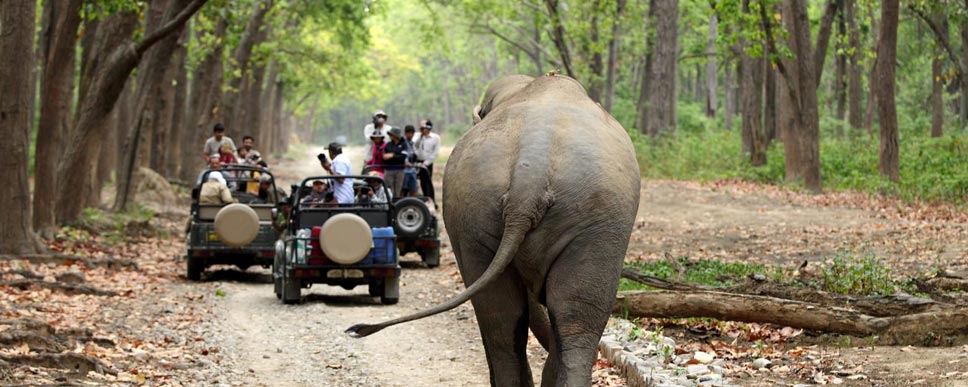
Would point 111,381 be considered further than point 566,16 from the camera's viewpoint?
No

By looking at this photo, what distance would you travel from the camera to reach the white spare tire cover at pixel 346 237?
1269 centimetres

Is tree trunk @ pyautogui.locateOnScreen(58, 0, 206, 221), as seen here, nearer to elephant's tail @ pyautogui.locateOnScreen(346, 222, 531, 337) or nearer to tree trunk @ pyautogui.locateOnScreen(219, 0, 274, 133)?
tree trunk @ pyautogui.locateOnScreen(219, 0, 274, 133)

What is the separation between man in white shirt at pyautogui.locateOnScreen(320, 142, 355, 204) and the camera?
1488cm

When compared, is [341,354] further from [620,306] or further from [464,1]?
[464,1]

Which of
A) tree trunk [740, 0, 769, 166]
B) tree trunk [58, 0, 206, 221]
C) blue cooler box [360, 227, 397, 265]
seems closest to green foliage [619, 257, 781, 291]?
blue cooler box [360, 227, 397, 265]

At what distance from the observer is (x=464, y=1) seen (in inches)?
1618

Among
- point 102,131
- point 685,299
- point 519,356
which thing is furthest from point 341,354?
point 102,131

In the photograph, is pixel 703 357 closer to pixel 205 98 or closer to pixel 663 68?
pixel 205 98

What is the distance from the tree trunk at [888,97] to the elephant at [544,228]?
19.8m

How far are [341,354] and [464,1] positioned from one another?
3222 centimetres

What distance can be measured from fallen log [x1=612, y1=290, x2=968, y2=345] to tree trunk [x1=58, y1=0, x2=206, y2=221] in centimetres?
994

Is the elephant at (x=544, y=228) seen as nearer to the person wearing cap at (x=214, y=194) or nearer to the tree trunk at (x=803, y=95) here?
the person wearing cap at (x=214, y=194)

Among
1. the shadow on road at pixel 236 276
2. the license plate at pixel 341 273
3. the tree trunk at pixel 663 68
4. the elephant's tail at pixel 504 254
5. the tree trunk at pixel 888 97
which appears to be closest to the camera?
the elephant's tail at pixel 504 254

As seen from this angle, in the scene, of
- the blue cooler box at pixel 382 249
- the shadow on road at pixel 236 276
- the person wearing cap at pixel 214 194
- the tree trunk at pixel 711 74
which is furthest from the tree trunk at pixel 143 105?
the tree trunk at pixel 711 74
